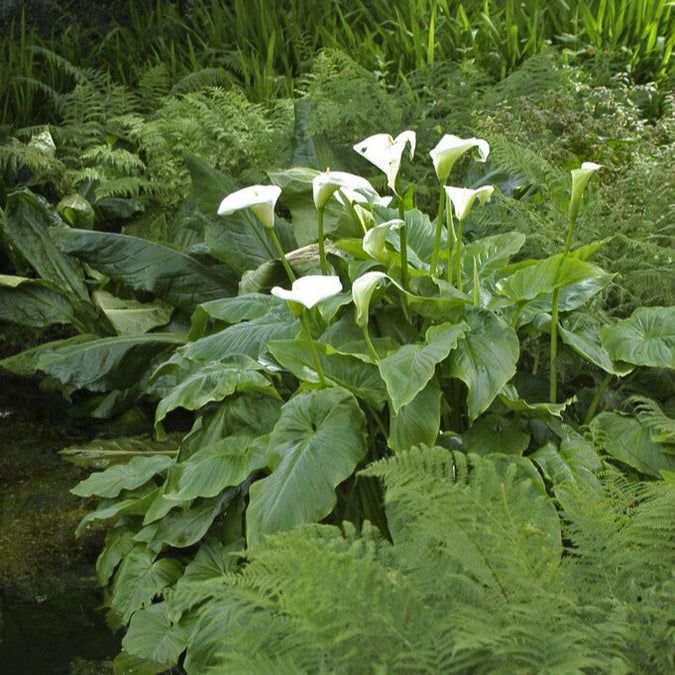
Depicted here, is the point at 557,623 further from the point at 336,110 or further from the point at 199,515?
the point at 336,110

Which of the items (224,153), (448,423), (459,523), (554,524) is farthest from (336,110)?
(459,523)

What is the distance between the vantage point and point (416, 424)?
7.94 ft

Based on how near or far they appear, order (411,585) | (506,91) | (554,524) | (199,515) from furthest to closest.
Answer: (506,91)
(199,515)
(554,524)
(411,585)

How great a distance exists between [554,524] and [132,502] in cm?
149

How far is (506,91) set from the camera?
15.0ft

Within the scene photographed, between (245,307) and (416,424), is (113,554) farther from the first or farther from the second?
(416,424)

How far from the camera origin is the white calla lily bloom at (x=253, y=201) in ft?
7.70

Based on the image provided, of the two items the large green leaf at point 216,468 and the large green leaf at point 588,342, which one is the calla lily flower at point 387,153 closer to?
the large green leaf at point 588,342

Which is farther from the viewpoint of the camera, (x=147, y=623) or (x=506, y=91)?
(x=506, y=91)

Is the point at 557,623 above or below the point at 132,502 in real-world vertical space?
above

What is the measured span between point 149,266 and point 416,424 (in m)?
1.92

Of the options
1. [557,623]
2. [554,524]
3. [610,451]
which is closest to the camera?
[557,623]

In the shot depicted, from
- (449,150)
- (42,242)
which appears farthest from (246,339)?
(42,242)

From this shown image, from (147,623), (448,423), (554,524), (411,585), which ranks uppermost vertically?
(411,585)
